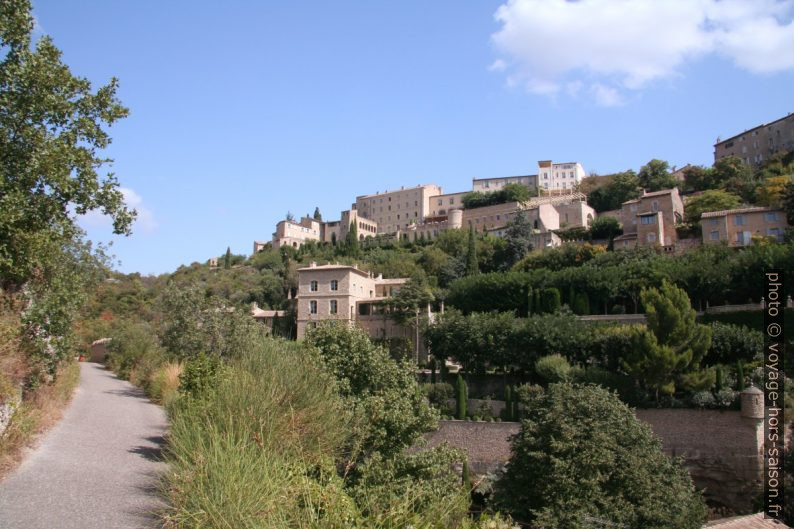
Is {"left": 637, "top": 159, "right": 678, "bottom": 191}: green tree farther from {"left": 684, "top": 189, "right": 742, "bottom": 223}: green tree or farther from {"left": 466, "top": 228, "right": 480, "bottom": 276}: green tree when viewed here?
{"left": 466, "top": 228, "right": 480, "bottom": 276}: green tree

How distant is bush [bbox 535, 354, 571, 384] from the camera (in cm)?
3052

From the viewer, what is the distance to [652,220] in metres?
62.5

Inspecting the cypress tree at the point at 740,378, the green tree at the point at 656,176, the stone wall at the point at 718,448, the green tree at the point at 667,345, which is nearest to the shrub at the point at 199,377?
the stone wall at the point at 718,448

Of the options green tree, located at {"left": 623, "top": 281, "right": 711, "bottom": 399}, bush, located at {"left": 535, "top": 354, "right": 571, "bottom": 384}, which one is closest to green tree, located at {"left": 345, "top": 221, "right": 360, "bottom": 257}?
bush, located at {"left": 535, "top": 354, "right": 571, "bottom": 384}

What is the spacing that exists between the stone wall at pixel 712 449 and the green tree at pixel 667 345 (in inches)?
58.2

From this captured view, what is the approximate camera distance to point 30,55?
1084 centimetres

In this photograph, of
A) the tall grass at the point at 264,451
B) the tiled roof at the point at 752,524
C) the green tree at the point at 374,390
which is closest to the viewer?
the tall grass at the point at 264,451

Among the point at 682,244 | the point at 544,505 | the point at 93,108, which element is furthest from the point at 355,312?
the point at 93,108

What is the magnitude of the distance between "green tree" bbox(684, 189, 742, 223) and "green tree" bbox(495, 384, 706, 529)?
176ft

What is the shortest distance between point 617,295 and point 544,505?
1127 inches

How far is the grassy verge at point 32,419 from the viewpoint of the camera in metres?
10.2

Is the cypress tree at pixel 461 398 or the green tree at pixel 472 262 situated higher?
the green tree at pixel 472 262

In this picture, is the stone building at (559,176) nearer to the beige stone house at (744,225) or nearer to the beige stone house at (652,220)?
the beige stone house at (652,220)

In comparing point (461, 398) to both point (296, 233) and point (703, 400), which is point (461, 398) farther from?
point (296, 233)
